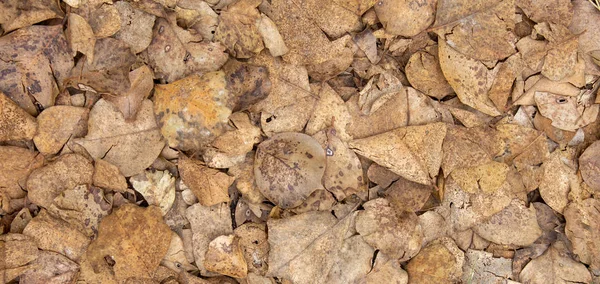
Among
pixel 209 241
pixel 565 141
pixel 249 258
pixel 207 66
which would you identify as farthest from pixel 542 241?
pixel 207 66

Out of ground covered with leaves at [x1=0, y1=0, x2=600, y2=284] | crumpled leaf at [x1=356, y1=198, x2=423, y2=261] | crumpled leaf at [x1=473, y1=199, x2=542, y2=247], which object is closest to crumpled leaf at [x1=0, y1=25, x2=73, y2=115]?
ground covered with leaves at [x1=0, y1=0, x2=600, y2=284]

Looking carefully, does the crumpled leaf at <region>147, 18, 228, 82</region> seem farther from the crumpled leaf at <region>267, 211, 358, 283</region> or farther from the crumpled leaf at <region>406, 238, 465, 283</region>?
the crumpled leaf at <region>406, 238, 465, 283</region>

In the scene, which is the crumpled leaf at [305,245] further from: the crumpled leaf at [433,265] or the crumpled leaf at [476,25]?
the crumpled leaf at [476,25]

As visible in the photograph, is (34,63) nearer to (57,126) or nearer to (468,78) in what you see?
(57,126)

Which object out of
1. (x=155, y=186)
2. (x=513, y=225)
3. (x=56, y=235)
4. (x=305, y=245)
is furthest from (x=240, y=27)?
(x=513, y=225)

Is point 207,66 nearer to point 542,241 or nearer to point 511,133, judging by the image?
point 511,133

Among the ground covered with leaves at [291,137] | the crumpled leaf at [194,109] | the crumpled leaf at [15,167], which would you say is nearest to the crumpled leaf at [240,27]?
the ground covered with leaves at [291,137]
